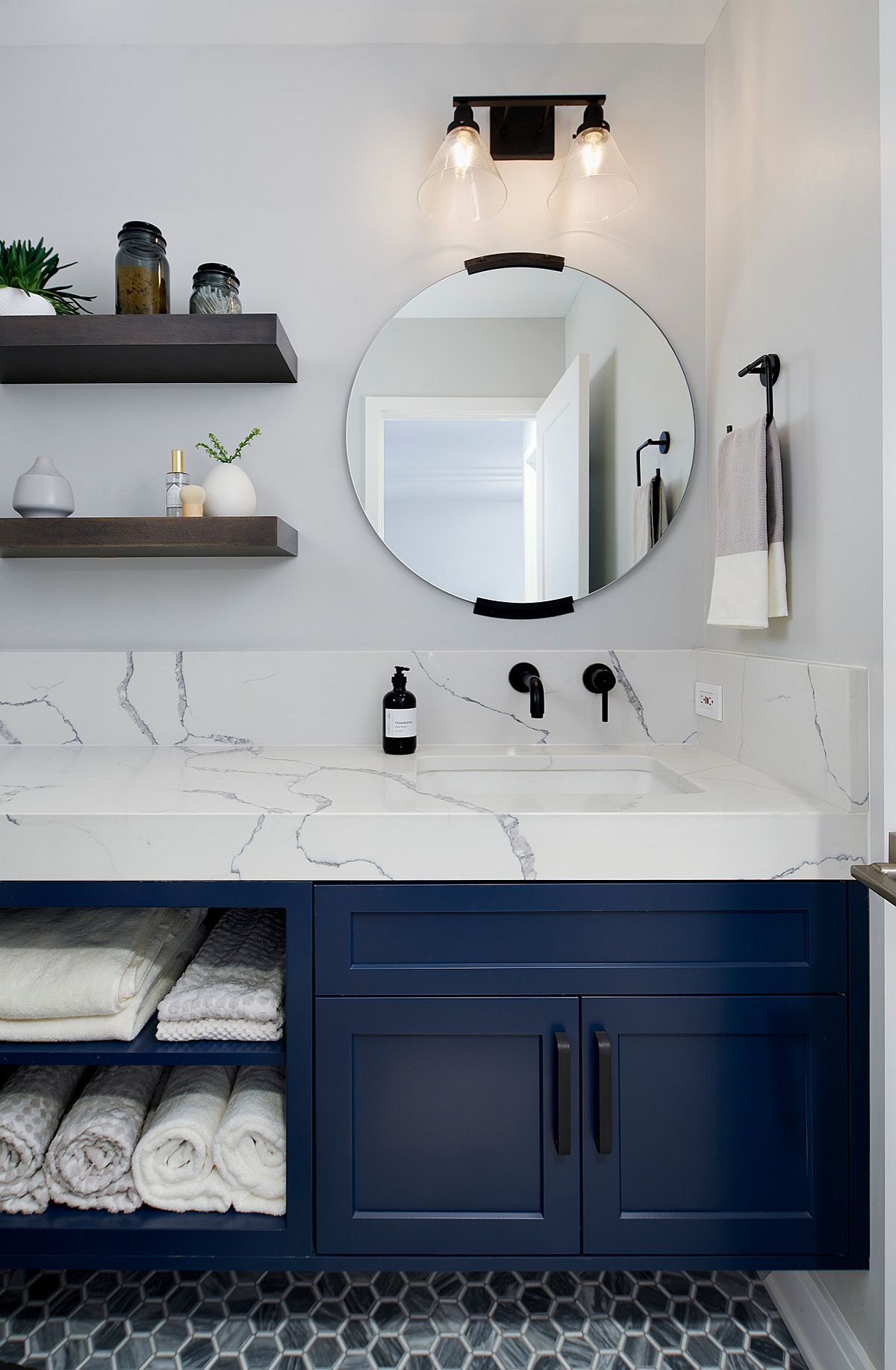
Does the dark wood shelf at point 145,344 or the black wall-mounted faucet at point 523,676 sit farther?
the black wall-mounted faucet at point 523,676

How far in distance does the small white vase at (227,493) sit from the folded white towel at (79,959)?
84 centimetres

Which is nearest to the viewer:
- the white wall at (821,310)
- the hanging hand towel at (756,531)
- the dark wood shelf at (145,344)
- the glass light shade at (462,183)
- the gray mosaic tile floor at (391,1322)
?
the white wall at (821,310)

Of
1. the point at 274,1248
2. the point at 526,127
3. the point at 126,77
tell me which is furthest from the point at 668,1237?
the point at 126,77

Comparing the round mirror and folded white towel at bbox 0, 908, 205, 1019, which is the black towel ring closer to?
the round mirror

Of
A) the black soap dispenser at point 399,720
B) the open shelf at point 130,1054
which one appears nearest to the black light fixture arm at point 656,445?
the black soap dispenser at point 399,720

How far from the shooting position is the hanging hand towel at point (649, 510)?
183cm

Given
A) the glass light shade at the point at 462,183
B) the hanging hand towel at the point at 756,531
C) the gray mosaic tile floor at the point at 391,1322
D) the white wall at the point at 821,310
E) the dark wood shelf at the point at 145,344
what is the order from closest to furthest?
1. the white wall at the point at 821,310
2. the gray mosaic tile floor at the point at 391,1322
3. the hanging hand towel at the point at 756,531
4. the dark wood shelf at the point at 145,344
5. the glass light shade at the point at 462,183

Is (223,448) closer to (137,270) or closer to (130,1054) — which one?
(137,270)

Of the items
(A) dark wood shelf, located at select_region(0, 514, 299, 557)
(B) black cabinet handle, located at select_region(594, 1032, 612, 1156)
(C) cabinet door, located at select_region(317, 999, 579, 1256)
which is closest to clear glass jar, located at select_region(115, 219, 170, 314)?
(A) dark wood shelf, located at select_region(0, 514, 299, 557)

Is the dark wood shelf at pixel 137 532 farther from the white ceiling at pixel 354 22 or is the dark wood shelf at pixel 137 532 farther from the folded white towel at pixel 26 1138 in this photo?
the white ceiling at pixel 354 22

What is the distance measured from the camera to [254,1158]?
124cm

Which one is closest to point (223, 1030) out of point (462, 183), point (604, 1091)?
point (604, 1091)

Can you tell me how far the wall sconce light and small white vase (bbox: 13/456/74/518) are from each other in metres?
1.02

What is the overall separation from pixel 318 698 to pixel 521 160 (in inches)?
52.7
